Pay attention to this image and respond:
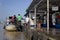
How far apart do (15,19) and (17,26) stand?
1.29 m

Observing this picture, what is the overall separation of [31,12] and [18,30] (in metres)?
6.92

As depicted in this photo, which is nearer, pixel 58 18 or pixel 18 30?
pixel 58 18

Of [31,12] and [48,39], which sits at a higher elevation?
[31,12]

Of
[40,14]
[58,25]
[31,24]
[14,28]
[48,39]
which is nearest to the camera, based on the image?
[48,39]

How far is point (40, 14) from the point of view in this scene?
3612 cm

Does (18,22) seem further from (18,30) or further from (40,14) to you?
(40,14)

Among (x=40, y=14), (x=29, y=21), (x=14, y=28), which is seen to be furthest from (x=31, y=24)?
(x=40, y=14)

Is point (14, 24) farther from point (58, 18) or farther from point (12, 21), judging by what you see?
point (58, 18)

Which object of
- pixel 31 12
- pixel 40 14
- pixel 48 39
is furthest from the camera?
pixel 31 12

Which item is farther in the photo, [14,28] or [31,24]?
[14,28]

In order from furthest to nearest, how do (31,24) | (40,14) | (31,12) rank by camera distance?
(31,12) → (40,14) → (31,24)

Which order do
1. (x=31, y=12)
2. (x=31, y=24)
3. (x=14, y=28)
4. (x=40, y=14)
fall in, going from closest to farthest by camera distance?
(x=31, y=24)
(x=14, y=28)
(x=40, y=14)
(x=31, y=12)

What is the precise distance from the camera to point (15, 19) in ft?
113

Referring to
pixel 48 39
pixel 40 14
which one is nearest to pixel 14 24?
pixel 40 14
